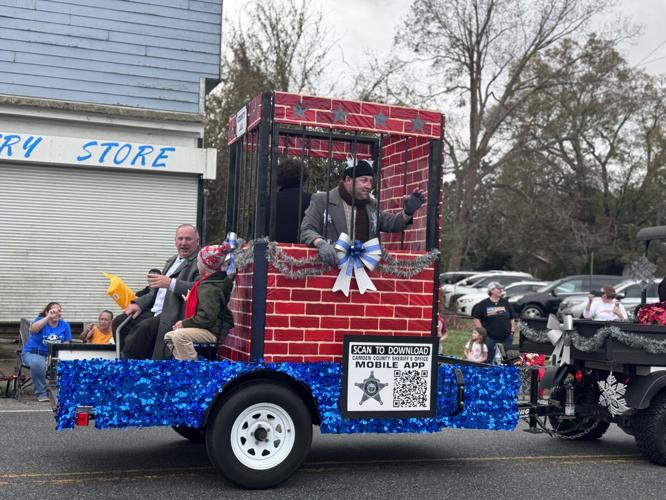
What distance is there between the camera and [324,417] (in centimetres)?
658

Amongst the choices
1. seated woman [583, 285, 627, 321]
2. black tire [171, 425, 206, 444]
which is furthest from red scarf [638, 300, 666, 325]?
seated woman [583, 285, 627, 321]

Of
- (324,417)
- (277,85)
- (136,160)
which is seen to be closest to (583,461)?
(324,417)

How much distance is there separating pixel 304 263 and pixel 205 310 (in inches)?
32.6

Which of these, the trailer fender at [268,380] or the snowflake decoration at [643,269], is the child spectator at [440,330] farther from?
the snowflake decoration at [643,269]

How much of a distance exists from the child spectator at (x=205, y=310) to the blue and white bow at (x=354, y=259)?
2.90ft

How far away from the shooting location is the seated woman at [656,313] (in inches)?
322

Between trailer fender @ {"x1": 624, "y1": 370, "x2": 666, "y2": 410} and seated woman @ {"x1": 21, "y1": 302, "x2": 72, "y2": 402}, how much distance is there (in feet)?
21.8

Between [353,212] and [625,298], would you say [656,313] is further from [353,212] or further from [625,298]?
[625,298]

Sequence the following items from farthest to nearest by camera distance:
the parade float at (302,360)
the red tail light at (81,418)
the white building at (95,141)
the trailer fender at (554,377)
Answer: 1. the white building at (95,141)
2. the trailer fender at (554,377)
3. the parade float at (302,360)
4. the red tail light at (81,418)

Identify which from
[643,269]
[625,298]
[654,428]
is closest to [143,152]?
[643,269]

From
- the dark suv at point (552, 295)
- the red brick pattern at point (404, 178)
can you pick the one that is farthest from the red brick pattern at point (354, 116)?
the dark suv at point (552, 295)

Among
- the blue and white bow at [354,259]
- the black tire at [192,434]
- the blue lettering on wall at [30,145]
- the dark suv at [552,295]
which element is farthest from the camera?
the dark suv at [552,295]

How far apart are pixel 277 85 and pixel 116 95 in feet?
30.2

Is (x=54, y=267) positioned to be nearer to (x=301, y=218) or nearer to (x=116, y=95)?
(x=116, y=95)
